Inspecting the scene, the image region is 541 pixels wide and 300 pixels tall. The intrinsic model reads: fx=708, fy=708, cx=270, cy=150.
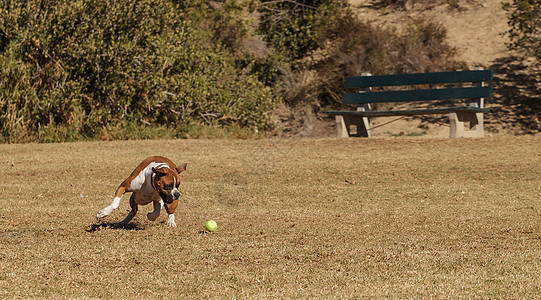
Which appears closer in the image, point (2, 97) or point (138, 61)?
point (2, 97)

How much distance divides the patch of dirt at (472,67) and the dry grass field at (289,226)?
562 cm

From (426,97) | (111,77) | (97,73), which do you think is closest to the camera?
(426,97)

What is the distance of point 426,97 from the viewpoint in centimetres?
1914

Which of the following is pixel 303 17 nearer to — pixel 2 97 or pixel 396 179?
pixel 2 97

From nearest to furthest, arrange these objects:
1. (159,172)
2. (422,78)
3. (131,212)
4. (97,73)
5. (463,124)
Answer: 1. (159,172)
2. (131,212)
3. (463,124)
4. (422,78)
5. (97,73)

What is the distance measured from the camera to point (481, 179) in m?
12.3

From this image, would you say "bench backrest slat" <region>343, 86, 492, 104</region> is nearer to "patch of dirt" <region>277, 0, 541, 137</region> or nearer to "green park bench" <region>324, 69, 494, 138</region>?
"green park bench" <region>324, 69, 494, 138</region>

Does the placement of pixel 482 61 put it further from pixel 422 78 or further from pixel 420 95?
pixel 420 95

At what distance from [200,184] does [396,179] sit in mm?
3456

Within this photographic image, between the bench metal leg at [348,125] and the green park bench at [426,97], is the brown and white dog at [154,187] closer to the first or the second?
the green park bench at [426,97]

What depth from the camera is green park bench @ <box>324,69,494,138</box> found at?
17953mm

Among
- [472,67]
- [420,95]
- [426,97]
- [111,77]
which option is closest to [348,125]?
[420,95]

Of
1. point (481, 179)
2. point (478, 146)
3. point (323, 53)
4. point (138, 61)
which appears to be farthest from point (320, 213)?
point (323, 53)

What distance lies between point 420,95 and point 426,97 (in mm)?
169
